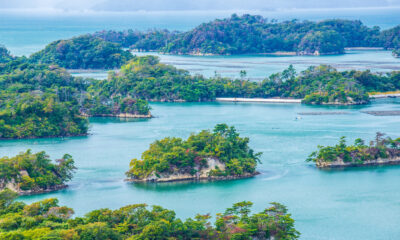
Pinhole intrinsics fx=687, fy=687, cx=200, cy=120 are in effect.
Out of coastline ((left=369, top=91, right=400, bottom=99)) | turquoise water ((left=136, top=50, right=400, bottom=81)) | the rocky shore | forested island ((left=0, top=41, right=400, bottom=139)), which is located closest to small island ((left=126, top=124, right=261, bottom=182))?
the rocky shore

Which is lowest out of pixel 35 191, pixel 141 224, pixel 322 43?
pixel 35 191

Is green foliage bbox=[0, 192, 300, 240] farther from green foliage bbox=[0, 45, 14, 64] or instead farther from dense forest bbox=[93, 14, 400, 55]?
dense forest bbox=[93, 14, 400, 55]

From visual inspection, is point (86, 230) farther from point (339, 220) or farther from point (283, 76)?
point (283, 76)

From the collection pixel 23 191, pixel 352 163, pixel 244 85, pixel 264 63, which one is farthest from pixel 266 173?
pixel 264 63

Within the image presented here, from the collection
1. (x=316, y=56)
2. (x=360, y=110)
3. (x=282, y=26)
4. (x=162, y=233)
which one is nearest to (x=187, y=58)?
(x=316, y=56)

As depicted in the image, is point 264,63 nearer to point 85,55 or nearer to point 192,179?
point 85,55
